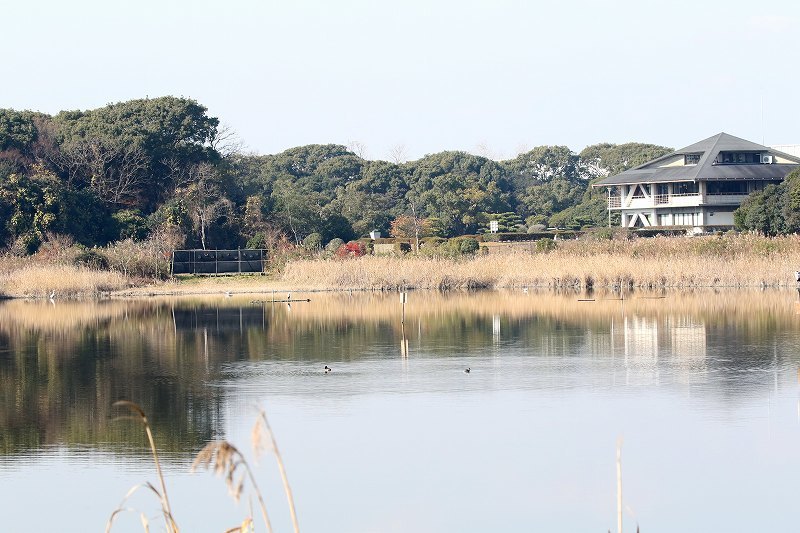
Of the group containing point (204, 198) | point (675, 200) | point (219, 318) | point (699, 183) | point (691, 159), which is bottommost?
point (219, 318)

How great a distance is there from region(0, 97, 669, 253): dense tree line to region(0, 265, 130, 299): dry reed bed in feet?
15.6

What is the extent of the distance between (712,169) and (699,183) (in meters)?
1.13

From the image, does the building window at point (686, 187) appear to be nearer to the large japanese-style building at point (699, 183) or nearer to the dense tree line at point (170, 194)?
the large japanese-style building at point (699, 183)

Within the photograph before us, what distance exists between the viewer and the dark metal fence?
53.1 metres

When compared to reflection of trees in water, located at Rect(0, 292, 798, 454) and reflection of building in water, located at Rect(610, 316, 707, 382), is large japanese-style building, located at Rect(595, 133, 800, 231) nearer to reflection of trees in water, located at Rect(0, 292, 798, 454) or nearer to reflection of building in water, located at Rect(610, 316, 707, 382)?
reflection of trees in water, located at Rect(0, 292, 798, 454)

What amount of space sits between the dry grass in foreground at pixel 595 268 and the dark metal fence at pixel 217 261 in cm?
598

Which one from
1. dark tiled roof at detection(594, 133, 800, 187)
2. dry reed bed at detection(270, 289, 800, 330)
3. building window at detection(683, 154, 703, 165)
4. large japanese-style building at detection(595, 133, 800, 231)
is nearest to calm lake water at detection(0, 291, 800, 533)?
dry reed bed at detection(270, 289, 800, 330)

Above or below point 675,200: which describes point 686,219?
below

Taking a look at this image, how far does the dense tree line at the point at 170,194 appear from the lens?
54.6 m

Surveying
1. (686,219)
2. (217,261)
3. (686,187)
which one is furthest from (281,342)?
(686,219)

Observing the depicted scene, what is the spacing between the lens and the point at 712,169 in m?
71.8

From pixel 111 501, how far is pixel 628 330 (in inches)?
698

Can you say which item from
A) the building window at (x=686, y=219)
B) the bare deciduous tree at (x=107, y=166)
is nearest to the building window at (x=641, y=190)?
the building window at (x=686, y=219)

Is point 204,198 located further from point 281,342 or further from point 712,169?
point 281,342
